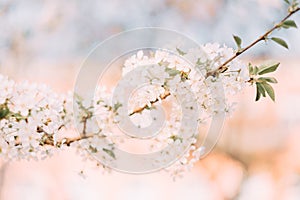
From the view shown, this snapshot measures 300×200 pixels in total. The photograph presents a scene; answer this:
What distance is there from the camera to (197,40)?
1.39m

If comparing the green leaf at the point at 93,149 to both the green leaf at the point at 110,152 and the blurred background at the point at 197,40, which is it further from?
the blurred background at the point at 197,40

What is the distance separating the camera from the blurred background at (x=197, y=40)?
4.51ft

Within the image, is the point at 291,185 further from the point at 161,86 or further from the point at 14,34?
the point at 161,86

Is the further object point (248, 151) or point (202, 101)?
point (248, 151)

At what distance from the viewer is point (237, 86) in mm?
286

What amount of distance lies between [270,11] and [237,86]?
124 centimetres

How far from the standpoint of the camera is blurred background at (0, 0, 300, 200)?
137 centimetres

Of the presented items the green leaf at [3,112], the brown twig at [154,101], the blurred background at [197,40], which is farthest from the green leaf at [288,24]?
the blurred background at [197,40]

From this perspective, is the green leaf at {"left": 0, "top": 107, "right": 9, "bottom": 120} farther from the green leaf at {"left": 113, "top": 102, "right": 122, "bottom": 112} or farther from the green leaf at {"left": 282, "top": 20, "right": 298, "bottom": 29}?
the green leaf at {"left": 282, "top": 20, "right": 298, "bottom": 29}

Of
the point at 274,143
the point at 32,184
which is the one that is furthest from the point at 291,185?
the point at 32,184

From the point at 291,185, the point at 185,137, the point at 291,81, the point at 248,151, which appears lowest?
the point at 185,137

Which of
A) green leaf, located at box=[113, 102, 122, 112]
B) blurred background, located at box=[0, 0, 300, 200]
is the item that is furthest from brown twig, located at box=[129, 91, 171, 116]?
blurred background, located at box=[0, 0, 300, 200]

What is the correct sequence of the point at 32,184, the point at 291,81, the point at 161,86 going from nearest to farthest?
1. the point at 161,86
2. the point at 32,184
3. the point at 291,81

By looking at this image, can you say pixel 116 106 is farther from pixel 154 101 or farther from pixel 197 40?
pixel 197 40
